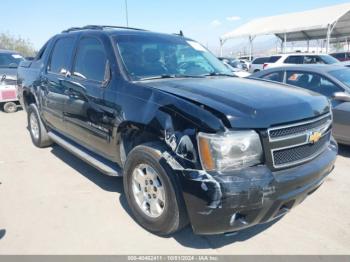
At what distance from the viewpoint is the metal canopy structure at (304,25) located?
2697cm

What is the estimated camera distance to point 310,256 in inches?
114

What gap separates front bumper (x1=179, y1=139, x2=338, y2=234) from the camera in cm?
247

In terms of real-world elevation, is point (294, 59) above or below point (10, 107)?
above

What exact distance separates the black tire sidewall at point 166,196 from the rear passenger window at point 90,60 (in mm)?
1151

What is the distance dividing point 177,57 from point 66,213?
2.22m

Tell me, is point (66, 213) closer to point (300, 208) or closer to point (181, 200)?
point (181, 200)

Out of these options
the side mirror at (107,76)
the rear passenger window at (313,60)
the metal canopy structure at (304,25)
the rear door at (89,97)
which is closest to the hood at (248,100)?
the side mirror at (107,76)

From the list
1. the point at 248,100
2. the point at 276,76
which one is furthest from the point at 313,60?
the point at 248,100

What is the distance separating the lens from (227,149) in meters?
2.55

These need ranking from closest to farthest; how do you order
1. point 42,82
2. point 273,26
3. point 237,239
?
point 237,239
point 42,82
point 273,26

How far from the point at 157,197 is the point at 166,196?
0.92ft

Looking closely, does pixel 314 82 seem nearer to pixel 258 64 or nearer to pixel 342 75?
pixel 342 75

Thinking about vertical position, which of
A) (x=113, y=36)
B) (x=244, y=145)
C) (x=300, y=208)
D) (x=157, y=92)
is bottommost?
(x=300, y=208)

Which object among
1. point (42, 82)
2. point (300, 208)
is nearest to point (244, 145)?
point (300, 208)
